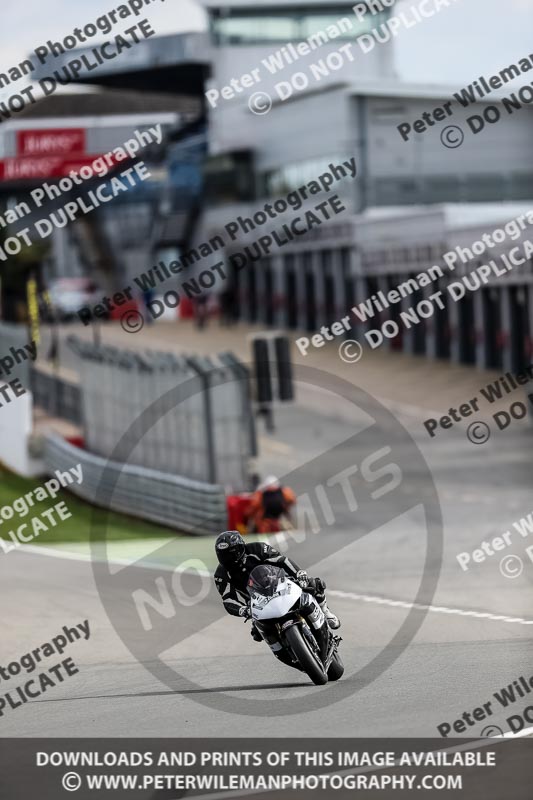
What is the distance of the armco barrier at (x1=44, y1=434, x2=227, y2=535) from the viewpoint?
76.3ft

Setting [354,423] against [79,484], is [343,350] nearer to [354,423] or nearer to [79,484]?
[354,423]

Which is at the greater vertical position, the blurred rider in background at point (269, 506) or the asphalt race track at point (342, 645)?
the blurred rider in background at point (269, 506)

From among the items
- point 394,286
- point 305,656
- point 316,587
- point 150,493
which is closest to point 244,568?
point 316,587

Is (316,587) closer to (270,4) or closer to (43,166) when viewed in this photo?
(43,166)

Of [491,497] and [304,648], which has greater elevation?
[491,497]

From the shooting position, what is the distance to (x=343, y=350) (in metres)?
50.6

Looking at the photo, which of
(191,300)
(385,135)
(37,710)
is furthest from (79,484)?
(191,300)

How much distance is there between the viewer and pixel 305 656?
10.9 meters

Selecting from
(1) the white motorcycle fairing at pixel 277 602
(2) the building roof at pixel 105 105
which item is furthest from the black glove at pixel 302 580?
(2) the building roof at pixel 105 105

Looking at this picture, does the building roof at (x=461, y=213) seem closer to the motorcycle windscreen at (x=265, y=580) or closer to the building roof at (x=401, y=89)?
the building roof at (x=401, y=89)

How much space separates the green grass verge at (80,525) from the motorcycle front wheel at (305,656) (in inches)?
476

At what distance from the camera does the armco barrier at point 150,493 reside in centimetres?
2325

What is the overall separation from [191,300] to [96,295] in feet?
18.3

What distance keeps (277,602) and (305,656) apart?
0.49 meters
